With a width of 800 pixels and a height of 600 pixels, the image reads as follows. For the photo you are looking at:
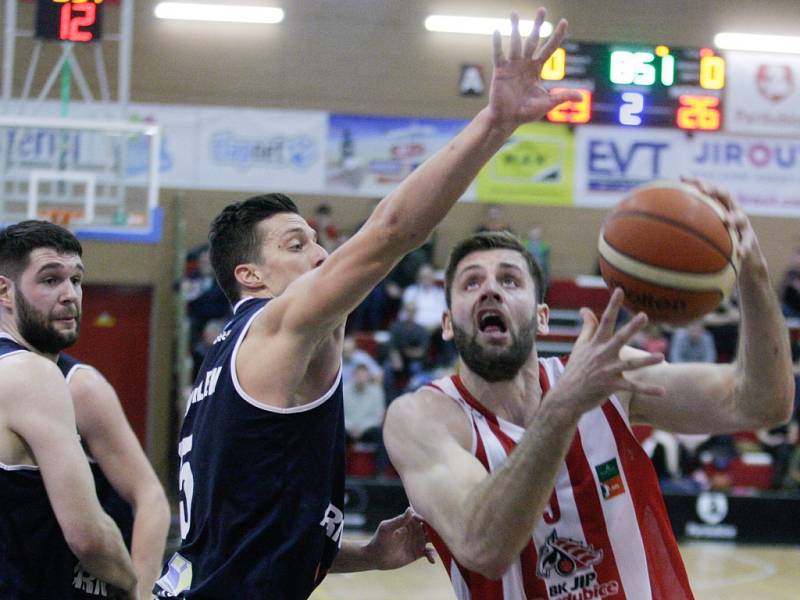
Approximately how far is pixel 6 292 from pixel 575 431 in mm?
1817

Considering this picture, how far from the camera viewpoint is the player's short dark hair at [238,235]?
3340 mm

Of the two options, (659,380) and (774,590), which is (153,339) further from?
(659,380)

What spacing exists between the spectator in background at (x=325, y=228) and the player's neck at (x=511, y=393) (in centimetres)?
1036

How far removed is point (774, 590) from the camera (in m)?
8.78

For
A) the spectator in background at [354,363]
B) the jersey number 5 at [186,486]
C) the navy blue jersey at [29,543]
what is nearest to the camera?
the jersey number 5 at [186,486]

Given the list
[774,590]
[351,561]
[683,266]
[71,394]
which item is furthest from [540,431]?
[774,590]

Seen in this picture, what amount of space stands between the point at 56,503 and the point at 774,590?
7.06 m

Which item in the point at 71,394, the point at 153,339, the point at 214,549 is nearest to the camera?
the point at 214,549

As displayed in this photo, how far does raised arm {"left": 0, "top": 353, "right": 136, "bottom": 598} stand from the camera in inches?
122

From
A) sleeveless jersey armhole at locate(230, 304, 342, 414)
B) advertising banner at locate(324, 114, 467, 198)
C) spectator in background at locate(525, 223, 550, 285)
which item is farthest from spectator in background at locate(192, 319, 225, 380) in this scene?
sleeveless jersey armhole at locate(230, 304, 342, 414)

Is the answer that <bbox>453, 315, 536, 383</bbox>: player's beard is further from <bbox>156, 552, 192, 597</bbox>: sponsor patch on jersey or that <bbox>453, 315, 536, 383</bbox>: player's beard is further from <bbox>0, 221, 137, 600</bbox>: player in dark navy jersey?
<bbox>0, 221, 137, 600</bbox>: player in dark navy jersey

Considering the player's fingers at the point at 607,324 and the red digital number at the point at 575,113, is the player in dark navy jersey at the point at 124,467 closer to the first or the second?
the player's fingers at the point at 607,324

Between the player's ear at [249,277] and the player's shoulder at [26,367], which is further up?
the player's ear at [249,277]


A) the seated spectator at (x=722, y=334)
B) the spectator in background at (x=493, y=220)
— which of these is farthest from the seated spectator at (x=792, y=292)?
the spectator in background at (x=493, y=220)
